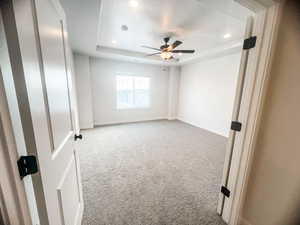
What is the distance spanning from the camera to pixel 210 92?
176 inches

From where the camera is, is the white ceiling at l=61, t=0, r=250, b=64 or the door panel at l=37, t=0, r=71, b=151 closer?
the door panel at l=37, t=0, r=71, b=151

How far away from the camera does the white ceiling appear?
1780 mm

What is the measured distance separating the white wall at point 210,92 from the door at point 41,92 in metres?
4.20

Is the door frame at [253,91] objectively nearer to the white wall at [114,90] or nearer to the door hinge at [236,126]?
the door hinge at [236,126]

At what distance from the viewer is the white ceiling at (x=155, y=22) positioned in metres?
1.78

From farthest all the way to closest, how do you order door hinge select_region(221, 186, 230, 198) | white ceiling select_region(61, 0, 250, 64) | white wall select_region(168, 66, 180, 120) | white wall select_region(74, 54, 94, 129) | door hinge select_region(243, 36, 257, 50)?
white wall select_region(168, 66, 180, 120) < white wall select_region(74, 54, 94, 129) < white ceiling select_region(61, 0, 250, 64) < door hinge select_region(221, 186, 230, 198) < door hinge select_region(243, 36, 257, 50)

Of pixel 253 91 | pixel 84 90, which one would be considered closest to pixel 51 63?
pixel 253 91

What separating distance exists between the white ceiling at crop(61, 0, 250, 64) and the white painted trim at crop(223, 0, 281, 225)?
61 cm

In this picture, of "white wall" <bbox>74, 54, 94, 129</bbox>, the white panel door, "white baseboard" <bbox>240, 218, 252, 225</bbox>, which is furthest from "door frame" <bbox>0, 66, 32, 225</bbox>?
"white wall" <bbox>74, 54, 94, 129</bbox>

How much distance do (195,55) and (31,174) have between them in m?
4.78

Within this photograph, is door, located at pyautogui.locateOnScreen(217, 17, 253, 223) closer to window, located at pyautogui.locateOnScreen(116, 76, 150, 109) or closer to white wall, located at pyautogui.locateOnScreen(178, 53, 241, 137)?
white wall, located at pyautogui.locateOnScreen(178, 53, 241, 137)

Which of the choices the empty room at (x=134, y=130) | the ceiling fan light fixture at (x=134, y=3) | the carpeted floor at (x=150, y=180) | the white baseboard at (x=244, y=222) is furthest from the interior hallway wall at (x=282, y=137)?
the ceiling fan light fixture at (x=134, y=3)

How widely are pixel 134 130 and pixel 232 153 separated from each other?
11.1 feet

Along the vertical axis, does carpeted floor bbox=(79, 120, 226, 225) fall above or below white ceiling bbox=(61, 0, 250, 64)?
below
